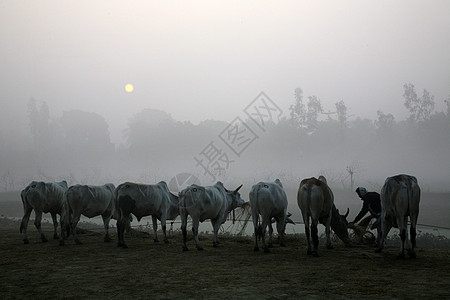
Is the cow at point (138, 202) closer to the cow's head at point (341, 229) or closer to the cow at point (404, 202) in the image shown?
the cow's head at point (341, 229)

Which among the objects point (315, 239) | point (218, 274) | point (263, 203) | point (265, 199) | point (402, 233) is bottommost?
point (218, 274)

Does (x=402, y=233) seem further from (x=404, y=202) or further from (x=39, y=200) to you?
(x=39, y=200)

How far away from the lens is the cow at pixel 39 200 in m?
14.7

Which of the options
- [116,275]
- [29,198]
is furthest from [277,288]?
[29,198]

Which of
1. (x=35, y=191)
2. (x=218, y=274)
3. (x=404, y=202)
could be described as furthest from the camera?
(x=35, y=191)

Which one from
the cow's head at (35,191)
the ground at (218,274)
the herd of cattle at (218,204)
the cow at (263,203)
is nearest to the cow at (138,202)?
the herd of cattle at (218,204)

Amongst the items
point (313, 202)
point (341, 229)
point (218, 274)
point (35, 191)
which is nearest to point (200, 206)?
point (313, 202)

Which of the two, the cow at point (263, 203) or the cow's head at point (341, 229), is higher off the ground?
the cow at point (263, 203)

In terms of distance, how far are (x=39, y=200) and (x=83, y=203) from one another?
1919mm

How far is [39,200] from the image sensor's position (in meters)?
14.9

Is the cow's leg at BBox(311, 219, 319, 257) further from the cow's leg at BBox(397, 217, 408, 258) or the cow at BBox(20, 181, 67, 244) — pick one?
the cow at BBox(20, 181, 67, 244)

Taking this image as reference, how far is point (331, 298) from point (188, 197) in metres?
7.36

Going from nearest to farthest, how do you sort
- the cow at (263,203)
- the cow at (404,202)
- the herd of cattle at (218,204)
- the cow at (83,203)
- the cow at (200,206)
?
the cow at (404,202) < the herd of cattle at (218,204) < the cow at (263,203) < the cow at (200,206) < the cow at (83,203)

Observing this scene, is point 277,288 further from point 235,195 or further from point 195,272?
point 235,195
